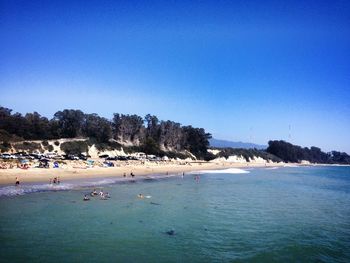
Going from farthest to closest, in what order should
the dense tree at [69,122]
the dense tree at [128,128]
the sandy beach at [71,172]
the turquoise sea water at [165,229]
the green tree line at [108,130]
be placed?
the dense tree at [128,128] < the dense tree at [69,122] < the green tree line at [108,130] < the sandy beach at [71,172] < the turquoise sea water at [165,229]

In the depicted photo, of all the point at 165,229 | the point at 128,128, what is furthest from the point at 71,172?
A: the point at 128,128

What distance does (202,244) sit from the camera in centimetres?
2269

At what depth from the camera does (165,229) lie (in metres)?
26.3

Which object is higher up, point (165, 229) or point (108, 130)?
point (108, 130)

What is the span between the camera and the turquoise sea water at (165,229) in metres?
20.3

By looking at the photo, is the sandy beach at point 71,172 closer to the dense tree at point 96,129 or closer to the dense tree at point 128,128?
the dense tree at point 96,129

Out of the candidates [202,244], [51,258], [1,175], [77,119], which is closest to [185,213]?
[202,244]

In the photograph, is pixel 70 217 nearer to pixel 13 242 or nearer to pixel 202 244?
pixel 13 242

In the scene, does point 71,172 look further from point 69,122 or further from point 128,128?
point 128,128

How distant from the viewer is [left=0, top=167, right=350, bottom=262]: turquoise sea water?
20.3 m

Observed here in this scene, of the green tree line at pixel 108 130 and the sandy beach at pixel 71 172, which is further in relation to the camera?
the green tree line at pixel 108 130

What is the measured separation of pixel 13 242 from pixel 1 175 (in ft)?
98.4

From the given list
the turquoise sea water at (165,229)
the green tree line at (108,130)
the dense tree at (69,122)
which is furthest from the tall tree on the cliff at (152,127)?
the turquoise sea water at (165,229)

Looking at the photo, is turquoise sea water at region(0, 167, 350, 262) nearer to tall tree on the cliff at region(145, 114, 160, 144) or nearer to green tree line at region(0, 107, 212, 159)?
green tree line at region(0, 107, 212, 159)
